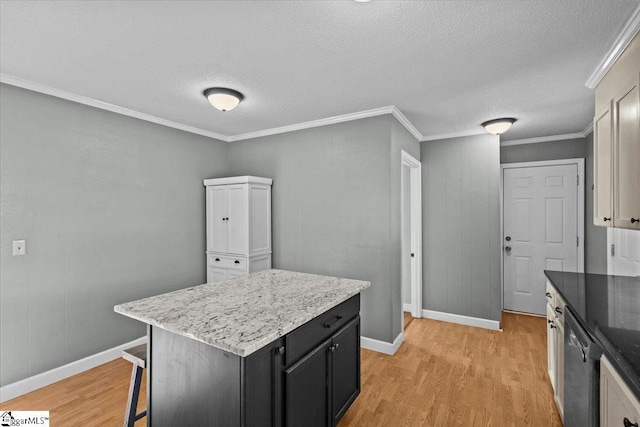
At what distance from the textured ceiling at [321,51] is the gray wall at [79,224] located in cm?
36

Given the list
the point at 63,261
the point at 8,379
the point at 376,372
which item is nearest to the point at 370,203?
the point at 376,372

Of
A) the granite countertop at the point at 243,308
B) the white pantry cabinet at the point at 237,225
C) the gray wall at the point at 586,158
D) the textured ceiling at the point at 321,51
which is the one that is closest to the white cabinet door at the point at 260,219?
the white pantry cabinet at the point at 237,225

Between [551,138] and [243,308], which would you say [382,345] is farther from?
[551,138]

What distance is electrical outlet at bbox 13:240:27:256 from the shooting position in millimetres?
2434

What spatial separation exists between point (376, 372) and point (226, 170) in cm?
320

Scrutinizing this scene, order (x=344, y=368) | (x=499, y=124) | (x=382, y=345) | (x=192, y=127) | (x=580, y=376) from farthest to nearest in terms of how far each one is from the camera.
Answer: (x=192, y=127) → (x=499, y=124) → (x=382, y=345) → (x=344, y=368) → (x=580, y=376)

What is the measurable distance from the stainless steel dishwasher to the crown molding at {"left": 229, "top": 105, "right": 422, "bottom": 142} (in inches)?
86.9

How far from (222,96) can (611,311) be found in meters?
3.01

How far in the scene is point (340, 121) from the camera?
3.39 meters

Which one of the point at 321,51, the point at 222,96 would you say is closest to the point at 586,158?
the point at 321,51

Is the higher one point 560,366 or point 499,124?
point 499,124

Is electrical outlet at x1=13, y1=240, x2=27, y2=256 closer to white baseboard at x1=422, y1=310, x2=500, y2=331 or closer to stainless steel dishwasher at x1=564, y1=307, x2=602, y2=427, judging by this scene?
stainless steel dishwasher at x1=564, y1=307, x2=602, y2=427

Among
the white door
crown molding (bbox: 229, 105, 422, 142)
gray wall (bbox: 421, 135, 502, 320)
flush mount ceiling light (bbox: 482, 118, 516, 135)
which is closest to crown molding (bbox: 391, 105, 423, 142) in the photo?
crown molding (bbox: 229, 105, 422, 142)

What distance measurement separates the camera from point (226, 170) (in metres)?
4.38
